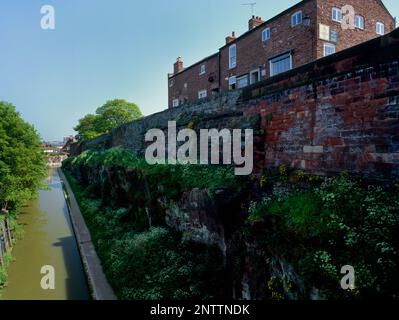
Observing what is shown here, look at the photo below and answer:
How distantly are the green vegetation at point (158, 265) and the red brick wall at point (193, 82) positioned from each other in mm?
15055

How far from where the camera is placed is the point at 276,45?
1755 centimetres

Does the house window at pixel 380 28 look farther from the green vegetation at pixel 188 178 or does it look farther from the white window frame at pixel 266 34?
the green vegetation at pixel 188 178

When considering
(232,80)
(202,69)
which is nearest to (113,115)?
(202,69)

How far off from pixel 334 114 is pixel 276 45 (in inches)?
522

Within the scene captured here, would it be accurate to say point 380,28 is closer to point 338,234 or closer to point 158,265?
point 338,234

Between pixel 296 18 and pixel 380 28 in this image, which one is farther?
pixel 380 28

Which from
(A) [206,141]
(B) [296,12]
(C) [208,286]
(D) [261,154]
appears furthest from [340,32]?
(C) [208,286]

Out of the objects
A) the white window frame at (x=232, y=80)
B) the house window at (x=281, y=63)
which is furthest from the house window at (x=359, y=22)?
the white window frame at (x=232, y=80)

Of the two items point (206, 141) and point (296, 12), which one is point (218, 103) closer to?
point (206, 141)

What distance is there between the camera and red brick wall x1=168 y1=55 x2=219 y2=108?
77.3 ft

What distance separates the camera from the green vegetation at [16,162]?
16281mm

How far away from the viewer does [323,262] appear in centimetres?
418

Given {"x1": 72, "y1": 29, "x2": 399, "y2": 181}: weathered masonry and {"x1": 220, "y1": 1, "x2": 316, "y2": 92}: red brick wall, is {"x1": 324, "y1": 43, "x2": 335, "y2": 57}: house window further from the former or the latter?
{"x1": 72, "y1": 29, "x2": 399, "y2": 181}: weathered masonry
